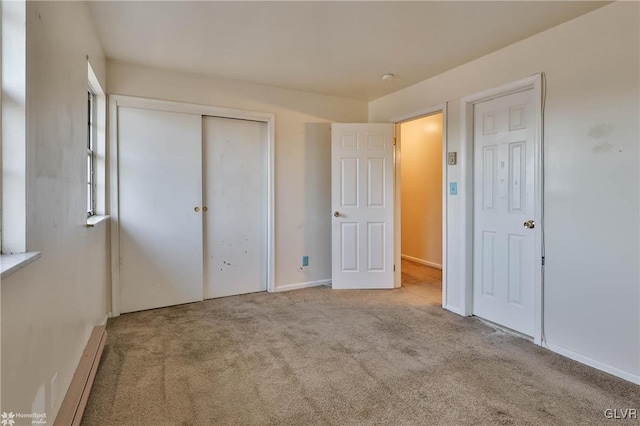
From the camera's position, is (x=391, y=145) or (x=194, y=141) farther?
(x=391, y=145)

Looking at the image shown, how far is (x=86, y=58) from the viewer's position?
2.26m

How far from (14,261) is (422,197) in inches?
207

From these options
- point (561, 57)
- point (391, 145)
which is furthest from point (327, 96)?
point (561, 57)

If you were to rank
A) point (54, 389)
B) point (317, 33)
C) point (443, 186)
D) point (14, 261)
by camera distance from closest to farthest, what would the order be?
point (14, 261) < point (54, 389) < point (317, 33) < point (443, 186)

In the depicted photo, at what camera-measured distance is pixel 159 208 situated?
3344 mm

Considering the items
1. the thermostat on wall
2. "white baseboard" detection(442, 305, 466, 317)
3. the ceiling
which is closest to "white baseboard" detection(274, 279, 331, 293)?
"white baseboard" detection(442, 305, 466, 317)

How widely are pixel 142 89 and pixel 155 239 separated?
142 centimetres

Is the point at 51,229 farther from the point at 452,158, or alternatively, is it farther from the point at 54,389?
the point at 452,158

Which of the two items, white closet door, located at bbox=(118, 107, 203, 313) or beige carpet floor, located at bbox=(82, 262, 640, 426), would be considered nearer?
beige carpet floor, located at bbox=(82, 262, 640, 426)

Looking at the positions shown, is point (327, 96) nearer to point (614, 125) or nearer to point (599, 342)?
point (614, 125)

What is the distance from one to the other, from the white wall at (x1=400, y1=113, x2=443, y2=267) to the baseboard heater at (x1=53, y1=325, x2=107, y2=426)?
14.6 ft

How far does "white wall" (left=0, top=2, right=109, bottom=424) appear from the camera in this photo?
3.73 ft

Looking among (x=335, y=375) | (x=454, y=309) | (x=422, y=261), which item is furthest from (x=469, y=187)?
(x=422, y=261)

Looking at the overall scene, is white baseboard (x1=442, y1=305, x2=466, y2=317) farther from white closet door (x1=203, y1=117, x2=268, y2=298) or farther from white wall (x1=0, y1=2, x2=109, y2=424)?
white wall (x1=0, y1=2, x2=109, y2=424)
